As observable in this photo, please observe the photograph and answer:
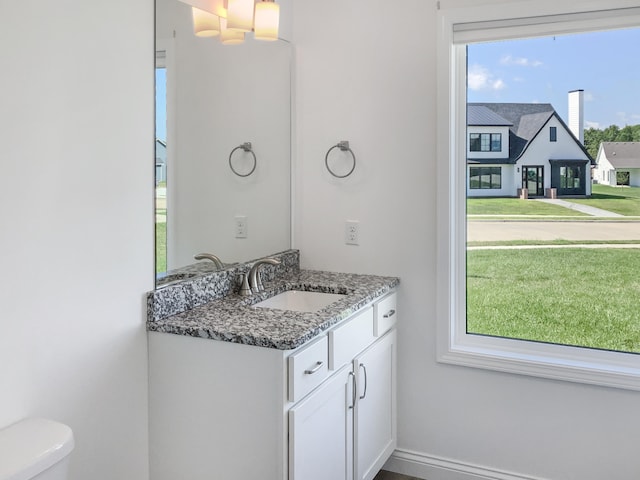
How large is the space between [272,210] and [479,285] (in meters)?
1.03

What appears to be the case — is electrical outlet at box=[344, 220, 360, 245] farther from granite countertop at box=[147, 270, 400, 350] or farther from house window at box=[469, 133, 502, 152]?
house window at box=[469, 133, 502, 152]

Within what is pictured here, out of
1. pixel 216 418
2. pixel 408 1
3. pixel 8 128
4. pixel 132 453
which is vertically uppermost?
pixel 408 1

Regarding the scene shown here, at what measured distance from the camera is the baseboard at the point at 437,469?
8.41ft

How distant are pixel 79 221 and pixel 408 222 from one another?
1.47 metres

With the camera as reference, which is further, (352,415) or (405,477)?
(405,477)

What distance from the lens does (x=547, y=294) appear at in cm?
253

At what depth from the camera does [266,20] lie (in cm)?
239

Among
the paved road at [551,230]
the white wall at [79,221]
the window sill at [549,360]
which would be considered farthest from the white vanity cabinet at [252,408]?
the paved road at [551,230]

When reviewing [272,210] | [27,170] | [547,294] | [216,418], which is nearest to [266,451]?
[216,418]

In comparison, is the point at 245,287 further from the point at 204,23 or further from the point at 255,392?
the point at 204,23

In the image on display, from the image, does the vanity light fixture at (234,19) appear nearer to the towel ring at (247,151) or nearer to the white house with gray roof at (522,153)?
the towel ring at (247,151)

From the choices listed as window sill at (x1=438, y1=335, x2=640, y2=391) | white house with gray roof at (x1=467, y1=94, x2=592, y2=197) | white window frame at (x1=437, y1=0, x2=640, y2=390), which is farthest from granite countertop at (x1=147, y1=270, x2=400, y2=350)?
Result: white house with gray roof at (x1=467, y1=94, x2=592, y2=197)

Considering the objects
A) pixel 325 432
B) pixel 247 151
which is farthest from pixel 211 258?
pixel 325 432

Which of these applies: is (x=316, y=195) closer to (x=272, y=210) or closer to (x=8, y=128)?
(x=272, y=210)
